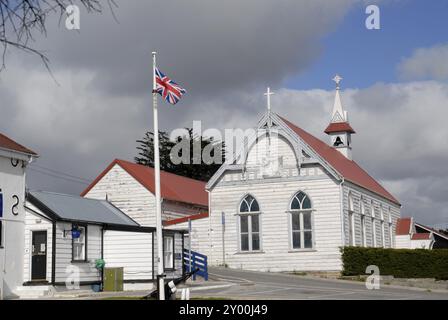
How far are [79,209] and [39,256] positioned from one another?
3410 millimetres

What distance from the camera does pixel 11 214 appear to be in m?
27.5

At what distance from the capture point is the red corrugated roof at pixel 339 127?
53.7 m

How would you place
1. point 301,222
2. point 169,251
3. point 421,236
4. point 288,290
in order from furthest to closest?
point 421,236, point 301,222, point 169,251, point 288,290

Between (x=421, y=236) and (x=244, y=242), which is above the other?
(x=421, y=236)

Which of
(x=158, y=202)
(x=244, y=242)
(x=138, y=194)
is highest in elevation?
(x=138, y=194)

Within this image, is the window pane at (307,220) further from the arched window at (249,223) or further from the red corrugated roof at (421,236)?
the red corrugated roof at (421,236)

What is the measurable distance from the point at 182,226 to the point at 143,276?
43.5 feet

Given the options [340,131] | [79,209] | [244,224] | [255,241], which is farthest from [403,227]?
[79,209]

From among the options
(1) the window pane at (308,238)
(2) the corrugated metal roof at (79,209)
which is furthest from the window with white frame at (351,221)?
(2) the corrugated metal roof at (79,209)

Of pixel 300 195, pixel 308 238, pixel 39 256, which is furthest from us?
pixel 300 195

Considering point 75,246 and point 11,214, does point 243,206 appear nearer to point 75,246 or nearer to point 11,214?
point 75,246

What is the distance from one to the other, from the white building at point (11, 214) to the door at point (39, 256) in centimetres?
47
